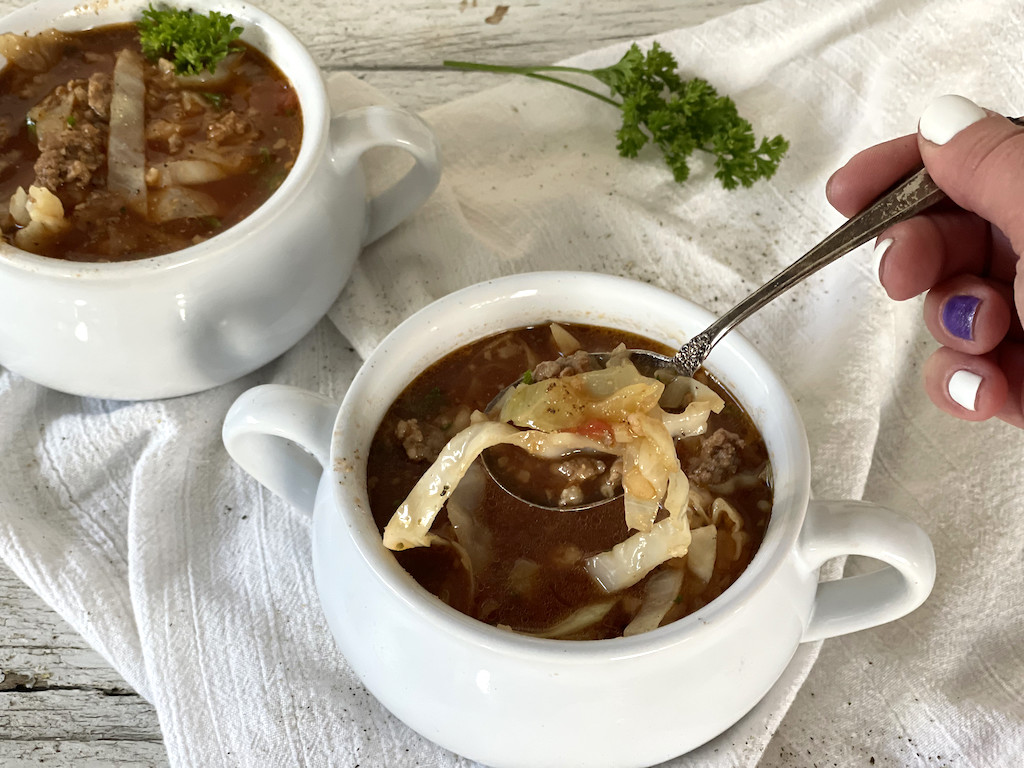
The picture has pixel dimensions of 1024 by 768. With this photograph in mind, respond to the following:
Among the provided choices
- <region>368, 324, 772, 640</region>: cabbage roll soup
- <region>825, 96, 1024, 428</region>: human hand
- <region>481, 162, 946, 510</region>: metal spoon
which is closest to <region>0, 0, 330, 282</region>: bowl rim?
<region>368, 324, 772, 640</region>: cabbage roll soup

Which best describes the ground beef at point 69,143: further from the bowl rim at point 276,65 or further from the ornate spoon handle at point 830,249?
the ornate spoon handle at point 830,249

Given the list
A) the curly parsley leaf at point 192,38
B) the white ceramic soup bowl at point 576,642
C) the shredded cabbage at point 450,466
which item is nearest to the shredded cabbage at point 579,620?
the white ceramic soup bowl at point 576,642

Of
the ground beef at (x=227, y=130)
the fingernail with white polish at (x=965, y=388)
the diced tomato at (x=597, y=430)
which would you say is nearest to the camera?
the diced tomato at (x=597, y=430)

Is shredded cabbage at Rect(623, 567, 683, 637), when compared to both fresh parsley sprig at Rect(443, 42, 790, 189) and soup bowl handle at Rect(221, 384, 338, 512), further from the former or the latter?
fresh parsley sprig at Rect(443, 42, 790, 189)

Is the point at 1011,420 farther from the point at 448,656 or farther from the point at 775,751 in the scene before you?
the point at 448,656

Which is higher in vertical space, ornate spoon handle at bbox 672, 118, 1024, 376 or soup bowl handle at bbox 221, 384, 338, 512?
ornate spoon handle at bbox 672, 118, 1024, 376
